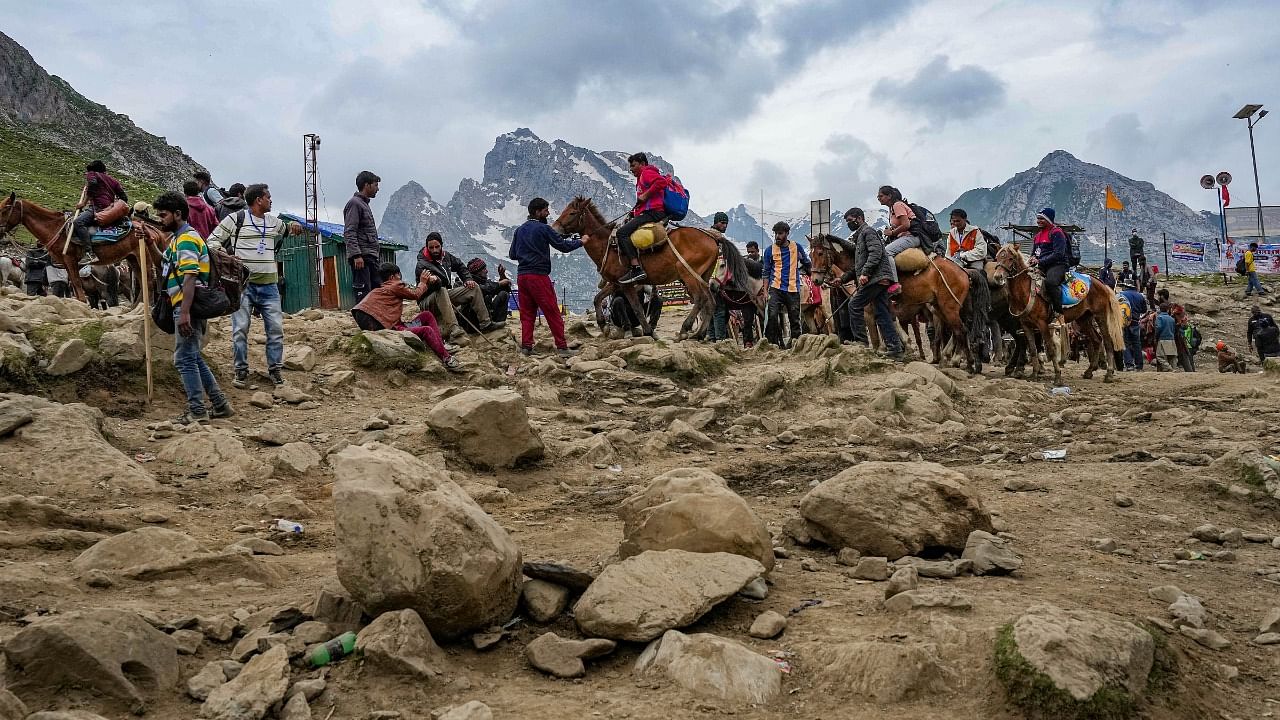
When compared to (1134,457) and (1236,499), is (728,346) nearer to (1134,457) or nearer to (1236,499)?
(1134,457)

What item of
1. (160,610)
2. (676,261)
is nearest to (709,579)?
(160,610)

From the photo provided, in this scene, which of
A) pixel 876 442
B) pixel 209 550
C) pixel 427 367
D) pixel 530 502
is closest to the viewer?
pixel 209 550

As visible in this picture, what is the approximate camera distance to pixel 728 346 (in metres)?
11.6

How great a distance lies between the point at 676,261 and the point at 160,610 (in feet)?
30.9

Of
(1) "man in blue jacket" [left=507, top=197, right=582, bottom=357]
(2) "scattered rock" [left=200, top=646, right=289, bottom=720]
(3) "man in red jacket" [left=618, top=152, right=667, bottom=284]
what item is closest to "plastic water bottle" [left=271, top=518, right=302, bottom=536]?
(2) "scattered rock" [left=200, top=646, right=289, bottom=720]

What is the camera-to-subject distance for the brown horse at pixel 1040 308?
1282 cm

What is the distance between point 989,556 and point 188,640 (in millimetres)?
3545

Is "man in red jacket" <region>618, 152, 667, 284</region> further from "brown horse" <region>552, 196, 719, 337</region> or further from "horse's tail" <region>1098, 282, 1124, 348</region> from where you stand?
"horse's tail" <region>1098, 282, 1124, 348</region>

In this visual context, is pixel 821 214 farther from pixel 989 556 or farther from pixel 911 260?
pixel 989 556

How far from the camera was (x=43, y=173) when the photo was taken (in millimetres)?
47125

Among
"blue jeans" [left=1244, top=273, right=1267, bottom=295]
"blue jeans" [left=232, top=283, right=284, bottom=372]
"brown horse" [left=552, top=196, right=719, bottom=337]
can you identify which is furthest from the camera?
"blue jeans" [left=1244, top=273, right=1267, bottom=295]

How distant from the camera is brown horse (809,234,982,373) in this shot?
12.5 meters

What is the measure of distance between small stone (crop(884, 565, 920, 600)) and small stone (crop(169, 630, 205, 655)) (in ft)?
9.02

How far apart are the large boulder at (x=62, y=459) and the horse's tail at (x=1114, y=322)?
13.3 m
